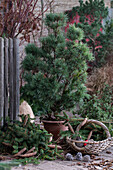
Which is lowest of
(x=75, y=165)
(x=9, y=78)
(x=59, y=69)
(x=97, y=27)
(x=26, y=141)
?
(x=75, y=165)

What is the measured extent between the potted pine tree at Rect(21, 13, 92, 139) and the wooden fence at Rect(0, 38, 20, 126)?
0.37 metres

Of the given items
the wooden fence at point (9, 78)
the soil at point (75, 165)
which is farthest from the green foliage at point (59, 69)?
the soil at point (75, 165)

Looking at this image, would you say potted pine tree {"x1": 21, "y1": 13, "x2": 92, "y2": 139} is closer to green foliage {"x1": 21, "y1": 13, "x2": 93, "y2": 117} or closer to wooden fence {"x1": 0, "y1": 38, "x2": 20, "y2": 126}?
green foliage {"x1": 21, "y1": 13, "x2": 93, "y2": 117}

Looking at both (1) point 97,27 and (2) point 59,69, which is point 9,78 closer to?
(2) point 59,69

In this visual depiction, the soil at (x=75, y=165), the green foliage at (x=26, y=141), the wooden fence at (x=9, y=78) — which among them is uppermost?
the wooden fence at (x=9, y=78)

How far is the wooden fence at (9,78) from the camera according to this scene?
316 centimetres

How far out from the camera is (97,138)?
3271mm

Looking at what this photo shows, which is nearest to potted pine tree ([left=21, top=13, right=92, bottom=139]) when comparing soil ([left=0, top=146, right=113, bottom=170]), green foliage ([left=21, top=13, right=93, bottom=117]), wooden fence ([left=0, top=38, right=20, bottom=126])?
green foliage ([left=21, top=13, right=93, bottom=117])

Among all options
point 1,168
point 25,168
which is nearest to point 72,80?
point 25,168

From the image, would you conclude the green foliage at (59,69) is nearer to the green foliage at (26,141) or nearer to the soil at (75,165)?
the green foliage at (26,141)

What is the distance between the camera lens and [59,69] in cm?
360

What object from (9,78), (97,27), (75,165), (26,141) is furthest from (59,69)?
(97,27)

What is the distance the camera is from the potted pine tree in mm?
3584

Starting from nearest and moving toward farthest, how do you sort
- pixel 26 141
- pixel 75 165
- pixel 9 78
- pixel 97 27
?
pixel 75 165 < pixel 26 141 < pixel 9 78 < pixel 97 27
